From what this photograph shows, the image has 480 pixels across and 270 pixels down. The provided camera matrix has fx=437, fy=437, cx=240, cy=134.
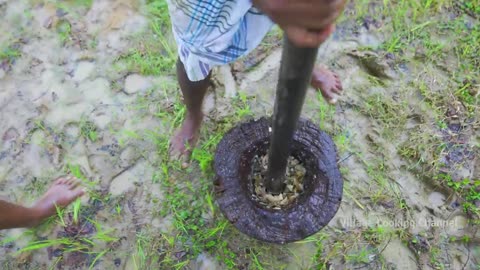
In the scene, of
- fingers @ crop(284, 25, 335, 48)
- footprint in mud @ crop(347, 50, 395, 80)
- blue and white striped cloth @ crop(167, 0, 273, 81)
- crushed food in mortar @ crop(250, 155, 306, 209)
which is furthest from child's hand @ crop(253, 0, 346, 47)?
footprint in mud @ crop(347, 50, 395, 80)

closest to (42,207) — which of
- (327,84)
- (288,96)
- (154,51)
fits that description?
(154,51)

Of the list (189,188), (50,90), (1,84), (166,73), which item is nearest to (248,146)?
(189,188)

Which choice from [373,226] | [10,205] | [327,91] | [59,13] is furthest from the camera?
[59,13]

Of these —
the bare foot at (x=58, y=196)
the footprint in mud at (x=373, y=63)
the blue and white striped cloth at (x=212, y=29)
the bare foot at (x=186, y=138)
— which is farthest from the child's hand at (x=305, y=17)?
the footprint in mud at (x=373, y=63)

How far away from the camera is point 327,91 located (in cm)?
243

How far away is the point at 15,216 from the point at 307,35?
5.23 feet

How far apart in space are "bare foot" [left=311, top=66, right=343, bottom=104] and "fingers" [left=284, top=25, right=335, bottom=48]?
1.53m

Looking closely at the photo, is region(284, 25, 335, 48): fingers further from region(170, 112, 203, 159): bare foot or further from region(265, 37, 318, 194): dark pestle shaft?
region(170, 112, 203, 159): bare foot

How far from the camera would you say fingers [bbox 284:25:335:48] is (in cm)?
91

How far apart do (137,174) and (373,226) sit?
3.99 ft

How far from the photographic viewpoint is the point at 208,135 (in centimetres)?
233

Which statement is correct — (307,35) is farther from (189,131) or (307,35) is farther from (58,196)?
(58,196)

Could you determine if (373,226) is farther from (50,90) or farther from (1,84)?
(1,84)

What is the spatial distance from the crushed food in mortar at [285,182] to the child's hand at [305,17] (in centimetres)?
114
